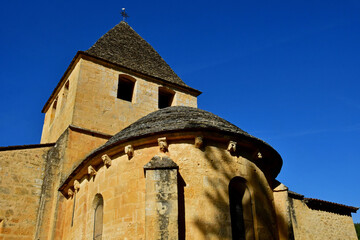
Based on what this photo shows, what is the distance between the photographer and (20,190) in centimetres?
1039

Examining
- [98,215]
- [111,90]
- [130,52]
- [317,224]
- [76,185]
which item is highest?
[130,52]

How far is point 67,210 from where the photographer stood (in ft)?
31.5

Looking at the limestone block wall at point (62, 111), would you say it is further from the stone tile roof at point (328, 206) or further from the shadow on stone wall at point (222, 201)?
the stone tile roof at point (328, 206)

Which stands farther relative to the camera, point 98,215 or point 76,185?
point 76,185

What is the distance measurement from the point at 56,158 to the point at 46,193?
3.95 feet

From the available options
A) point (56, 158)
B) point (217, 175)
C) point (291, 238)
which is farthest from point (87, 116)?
point (291, 238)

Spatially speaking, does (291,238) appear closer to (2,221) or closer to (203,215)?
(203,215)

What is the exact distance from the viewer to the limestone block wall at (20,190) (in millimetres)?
9820

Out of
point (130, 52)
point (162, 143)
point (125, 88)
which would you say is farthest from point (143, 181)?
point (130, 52)

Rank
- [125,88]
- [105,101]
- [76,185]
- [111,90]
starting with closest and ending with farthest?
[76,185]
[105,101]
[111,90]
[125,88]

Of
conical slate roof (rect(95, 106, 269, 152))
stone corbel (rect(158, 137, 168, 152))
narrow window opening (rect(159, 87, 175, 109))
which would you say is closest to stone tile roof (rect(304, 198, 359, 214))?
narrow window opening (rect(159, 87, 175, 109))

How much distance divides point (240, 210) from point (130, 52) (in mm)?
10710

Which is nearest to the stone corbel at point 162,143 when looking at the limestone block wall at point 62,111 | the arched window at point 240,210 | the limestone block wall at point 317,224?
the arched window at point 240,210

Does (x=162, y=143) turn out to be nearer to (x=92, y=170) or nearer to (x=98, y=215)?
(x=92, y=170)
